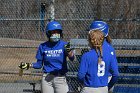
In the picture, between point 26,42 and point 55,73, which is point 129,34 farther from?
point 55,73

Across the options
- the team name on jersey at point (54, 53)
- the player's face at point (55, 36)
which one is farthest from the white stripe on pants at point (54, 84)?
the player's face at point (55, 36)

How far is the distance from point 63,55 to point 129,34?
439cm

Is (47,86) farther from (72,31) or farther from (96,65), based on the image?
(72,31)

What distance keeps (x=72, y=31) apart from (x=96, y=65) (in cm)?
637

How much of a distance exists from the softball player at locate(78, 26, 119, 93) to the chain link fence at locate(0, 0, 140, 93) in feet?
11.6

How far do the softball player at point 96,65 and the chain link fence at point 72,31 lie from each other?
139 inches

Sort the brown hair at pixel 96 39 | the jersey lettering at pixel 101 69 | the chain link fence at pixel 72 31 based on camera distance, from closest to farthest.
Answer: the brown hair at pixel 96 39, the jersey lettering at pixel 101 69, the chain link fence at pixel 72 31

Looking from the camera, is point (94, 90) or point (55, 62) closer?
point (94, 90)

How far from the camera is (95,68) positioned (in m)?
6.00

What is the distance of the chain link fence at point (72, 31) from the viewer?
32.7 feet

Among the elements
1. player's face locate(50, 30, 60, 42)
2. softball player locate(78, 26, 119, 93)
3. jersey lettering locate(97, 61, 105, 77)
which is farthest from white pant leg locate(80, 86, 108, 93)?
player's face locate(50, 30, 60, 42)

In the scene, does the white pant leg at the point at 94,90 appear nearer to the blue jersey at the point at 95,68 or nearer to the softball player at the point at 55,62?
the blue jersey at the point at 95,68

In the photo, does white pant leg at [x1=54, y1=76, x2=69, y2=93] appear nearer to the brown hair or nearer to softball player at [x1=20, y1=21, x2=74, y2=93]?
softball player at [x1=20, y1=21, x2=74, y2=93]

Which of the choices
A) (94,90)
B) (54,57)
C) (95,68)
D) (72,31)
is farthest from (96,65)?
(72,31)
